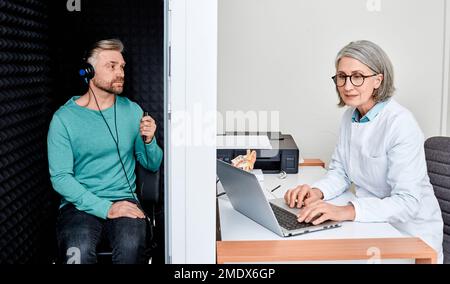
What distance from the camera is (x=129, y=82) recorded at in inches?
91.0

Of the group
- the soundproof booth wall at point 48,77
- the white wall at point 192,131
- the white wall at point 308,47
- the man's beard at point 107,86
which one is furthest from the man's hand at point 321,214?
the white wall at point 308,47

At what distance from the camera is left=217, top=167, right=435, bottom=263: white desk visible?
1243mm

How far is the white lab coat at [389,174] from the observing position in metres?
1.54

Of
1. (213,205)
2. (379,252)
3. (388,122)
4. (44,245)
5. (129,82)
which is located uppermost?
(129,82)

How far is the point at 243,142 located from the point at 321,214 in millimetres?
857

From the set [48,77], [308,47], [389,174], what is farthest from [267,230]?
[308,47]

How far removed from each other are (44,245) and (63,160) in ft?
2.21

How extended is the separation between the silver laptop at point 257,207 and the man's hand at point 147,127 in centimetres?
43

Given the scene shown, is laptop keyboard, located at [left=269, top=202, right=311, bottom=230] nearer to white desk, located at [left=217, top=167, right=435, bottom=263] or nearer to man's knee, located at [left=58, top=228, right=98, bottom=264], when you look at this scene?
white desk, located at [left=217, top=167, right=435, bottom=263]

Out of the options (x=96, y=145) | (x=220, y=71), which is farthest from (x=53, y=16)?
(x=220, y=71)

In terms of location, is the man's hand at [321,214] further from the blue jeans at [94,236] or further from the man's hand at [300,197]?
the blue jeans at [94,236]

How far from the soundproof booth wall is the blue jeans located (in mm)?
323

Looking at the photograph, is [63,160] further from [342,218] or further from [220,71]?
[220,71]

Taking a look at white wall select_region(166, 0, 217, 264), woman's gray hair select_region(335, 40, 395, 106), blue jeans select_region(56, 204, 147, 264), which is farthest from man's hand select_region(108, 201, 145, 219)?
woman's gray hair select_region(335, 40, 395, 106)
